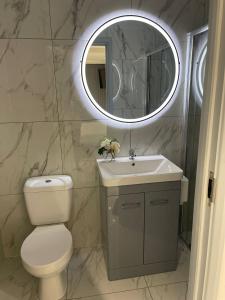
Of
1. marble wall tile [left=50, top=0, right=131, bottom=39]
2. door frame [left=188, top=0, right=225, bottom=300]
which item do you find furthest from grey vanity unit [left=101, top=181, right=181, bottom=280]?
marble wall tile [left=50, top=0, right=131, bottom=39]

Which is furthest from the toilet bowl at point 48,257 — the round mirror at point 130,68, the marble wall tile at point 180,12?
the marble wall tile at point 180,12

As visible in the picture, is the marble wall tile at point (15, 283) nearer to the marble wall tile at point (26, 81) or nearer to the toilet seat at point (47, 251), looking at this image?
the toilet seat at point (47, 251)

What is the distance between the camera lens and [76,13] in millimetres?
1786

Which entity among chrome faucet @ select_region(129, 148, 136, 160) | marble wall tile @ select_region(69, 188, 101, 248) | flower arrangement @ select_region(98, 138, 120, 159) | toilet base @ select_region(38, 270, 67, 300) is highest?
flower arrangement @ select_region(98, 138, 120, 159)

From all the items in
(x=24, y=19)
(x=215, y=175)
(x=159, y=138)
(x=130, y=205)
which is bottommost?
(x=130, y=205)

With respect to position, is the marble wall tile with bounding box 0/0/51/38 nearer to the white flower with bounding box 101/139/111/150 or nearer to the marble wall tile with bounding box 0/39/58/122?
the marble wall tile with bounding box 0/39/58/122

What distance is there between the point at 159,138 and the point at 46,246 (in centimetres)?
125

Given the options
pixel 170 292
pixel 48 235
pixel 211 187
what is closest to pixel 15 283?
pixel 48 235

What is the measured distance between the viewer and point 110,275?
74.3 inches

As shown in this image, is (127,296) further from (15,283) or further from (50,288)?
(15,283)

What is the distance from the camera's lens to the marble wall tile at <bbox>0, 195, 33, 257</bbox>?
6.73ft

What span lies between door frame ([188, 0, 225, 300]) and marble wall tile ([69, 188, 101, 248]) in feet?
4.45

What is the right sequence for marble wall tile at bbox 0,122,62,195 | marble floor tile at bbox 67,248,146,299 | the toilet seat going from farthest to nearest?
1. marble wall tile at bbox 0,122,62,195
2. marble floor tile at bbox 67,248,146,299
3. the toilet seat

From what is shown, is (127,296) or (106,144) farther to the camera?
(106,144)
